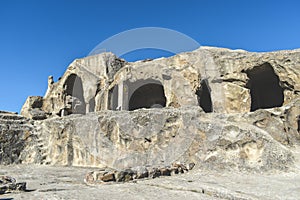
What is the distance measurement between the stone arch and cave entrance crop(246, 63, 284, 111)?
585 centimetres

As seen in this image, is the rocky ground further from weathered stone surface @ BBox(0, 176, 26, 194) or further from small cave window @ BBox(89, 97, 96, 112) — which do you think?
small cave window @ BBox(89, 97, 96, 112)

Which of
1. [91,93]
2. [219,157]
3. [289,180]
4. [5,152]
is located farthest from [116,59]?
[289,180]

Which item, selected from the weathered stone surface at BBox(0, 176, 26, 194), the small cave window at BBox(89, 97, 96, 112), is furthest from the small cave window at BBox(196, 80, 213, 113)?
the weathered stone surface at BBox(0, 176, 26, 194)

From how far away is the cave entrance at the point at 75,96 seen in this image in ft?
70.0

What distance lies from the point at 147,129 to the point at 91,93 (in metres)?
10.5

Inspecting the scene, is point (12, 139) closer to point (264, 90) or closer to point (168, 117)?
point (168, 117)

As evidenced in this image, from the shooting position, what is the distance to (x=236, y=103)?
16.6 metres

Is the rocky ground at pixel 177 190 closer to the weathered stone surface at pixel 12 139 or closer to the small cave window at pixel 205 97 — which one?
the weathered stone surface at pixel 12 139

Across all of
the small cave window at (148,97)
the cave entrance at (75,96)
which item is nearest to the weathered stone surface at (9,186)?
the small cave window at (148,97)

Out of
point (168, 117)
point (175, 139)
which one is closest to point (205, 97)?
Result: point (168, 117)

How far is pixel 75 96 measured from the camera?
2206cm

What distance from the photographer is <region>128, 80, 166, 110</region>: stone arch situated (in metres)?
19.2

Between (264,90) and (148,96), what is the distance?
7879 millimetres

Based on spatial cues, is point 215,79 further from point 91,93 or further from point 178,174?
point 178,174
